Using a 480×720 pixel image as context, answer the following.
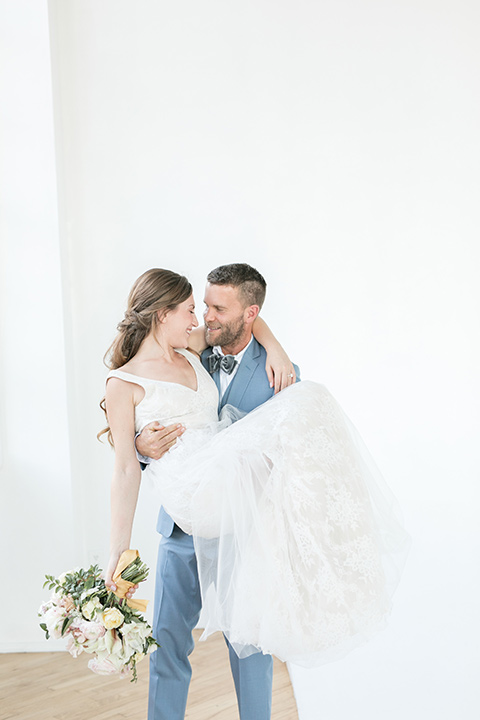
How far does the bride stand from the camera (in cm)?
181

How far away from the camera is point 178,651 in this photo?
221cm

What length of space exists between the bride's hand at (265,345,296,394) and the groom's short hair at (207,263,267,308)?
21 centimetres

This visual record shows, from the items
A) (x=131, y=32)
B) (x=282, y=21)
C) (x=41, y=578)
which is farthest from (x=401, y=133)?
(x=41, y=578)

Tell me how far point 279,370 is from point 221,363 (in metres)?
0.22

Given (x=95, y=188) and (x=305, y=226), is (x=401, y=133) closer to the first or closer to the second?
(x=305, y=226)

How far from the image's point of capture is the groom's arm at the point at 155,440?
2080 mm

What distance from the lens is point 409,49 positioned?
11.1 feet

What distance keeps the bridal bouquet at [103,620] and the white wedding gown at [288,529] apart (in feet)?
0.62

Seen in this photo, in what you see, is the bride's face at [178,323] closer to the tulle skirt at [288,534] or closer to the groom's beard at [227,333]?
the groom's beard at [227,333]

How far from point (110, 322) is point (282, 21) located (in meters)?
1.85

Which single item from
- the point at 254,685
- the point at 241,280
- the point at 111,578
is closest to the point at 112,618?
the point at 111,578

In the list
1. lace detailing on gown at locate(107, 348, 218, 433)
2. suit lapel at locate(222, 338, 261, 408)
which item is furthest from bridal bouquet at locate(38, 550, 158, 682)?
suit lapel at locate(222, 338, 261, 408)

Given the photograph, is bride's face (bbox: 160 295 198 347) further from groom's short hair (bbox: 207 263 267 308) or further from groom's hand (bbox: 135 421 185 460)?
groom's hand (bbox: 135 421 185 460)

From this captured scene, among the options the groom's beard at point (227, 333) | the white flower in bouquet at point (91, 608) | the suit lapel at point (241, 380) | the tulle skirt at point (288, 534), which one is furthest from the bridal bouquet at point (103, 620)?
the groom's beard at point (227, 333)
